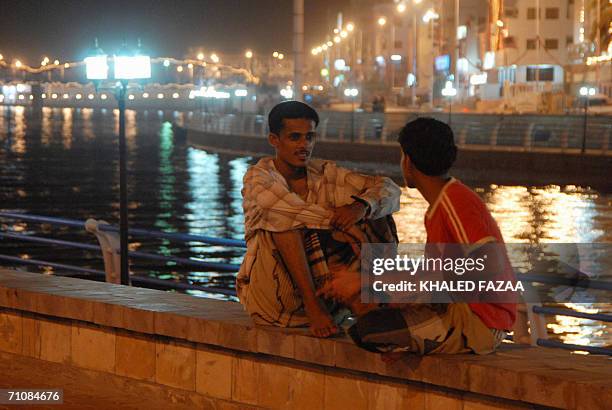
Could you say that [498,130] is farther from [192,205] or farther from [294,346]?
[294,346]

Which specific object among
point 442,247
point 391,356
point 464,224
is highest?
point 464,224

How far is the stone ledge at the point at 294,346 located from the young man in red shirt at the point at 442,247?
160 mm

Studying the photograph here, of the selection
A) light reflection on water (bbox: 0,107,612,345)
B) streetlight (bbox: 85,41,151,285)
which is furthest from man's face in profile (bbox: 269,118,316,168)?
light reflection on water (bbox: 0,107,612,345)

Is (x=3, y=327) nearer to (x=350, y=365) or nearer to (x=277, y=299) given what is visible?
(x=277, y=299)

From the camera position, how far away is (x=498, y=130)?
4694 centimetres

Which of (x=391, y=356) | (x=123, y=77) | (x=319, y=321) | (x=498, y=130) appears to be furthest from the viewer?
(x=498, y=130)

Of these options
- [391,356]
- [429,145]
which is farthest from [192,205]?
[429,145]

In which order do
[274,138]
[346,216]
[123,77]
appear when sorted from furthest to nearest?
[123,77] < [274,138] < [346,216]

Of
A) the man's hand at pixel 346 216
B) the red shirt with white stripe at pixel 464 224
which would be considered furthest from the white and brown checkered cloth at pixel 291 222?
the red shirt with white stripe at pixel 464 224

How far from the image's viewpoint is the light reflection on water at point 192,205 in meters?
20.5

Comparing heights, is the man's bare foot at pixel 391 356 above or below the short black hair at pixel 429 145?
below

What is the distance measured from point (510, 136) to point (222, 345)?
40551 mm

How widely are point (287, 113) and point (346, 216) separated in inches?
26.7

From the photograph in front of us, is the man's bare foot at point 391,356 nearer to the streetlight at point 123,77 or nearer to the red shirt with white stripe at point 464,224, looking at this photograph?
the red shirt with white stripe at point 464,224
